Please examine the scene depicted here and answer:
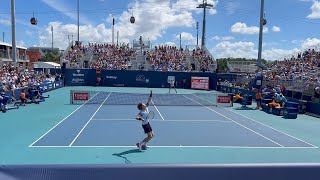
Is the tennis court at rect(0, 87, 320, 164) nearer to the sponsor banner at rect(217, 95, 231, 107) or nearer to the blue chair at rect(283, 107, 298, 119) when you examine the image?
the blue chair at rect(283, 107, 298, 119)

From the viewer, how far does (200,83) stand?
1750 inches

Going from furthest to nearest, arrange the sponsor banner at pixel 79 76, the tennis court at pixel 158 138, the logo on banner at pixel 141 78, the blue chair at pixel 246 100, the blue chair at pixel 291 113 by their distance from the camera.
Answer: the logo on banner at pixel 141 78, the sponsor banner at pixel 79 76, the blue chair at pixel 246 100, the blue chair at pixel 291 113, the tennis court at pixel 158 138

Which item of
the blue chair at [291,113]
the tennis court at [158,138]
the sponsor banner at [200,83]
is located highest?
the sponsor banner at [200,83]

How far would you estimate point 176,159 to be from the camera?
10.3 m

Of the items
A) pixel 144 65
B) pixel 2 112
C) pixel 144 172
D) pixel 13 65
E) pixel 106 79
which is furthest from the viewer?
pixel 144 65

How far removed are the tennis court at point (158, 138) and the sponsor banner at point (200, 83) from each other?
2304 centimetres

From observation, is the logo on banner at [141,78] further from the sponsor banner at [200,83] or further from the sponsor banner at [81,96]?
the sponsor banner at [81,96]

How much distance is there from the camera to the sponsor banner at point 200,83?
44281mm

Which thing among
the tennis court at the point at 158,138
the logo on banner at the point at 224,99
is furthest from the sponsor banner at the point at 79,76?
the logo on banner at the point at 224,99

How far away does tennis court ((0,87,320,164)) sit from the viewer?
10461 millimetres

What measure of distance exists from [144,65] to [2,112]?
30641 millimetres

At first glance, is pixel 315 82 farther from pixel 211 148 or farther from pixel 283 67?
pixel 211 148

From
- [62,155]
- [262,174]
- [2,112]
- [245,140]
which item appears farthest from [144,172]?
[2,112]

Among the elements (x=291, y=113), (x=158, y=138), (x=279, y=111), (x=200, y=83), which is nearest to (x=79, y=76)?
(x=200, y=83)
